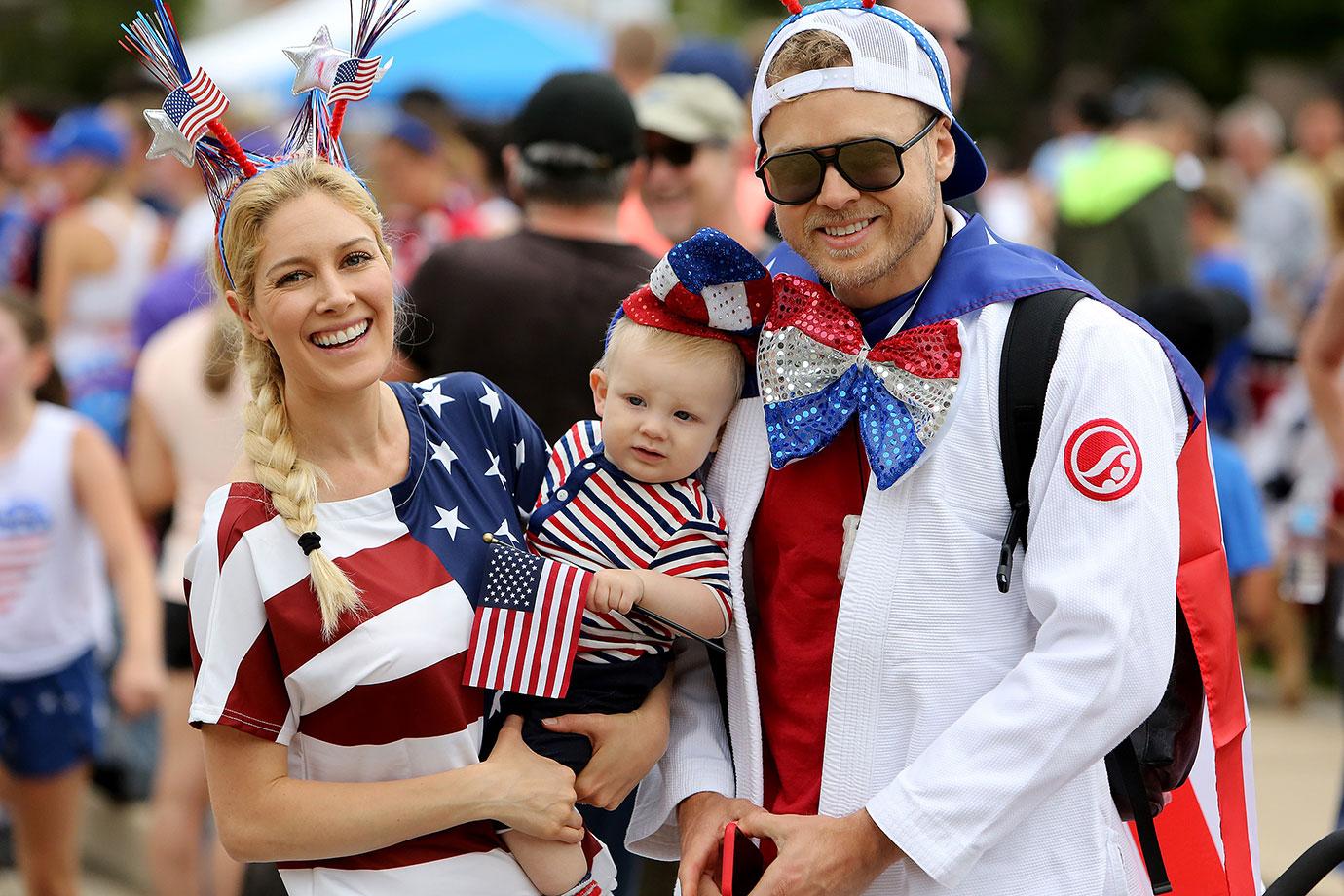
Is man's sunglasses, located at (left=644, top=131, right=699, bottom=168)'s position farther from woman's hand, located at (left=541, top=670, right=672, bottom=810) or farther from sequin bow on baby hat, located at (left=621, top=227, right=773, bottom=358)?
woman's hand, located at (left=541, top=670, right=672, bottom=810)

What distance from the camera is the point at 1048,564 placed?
2.31 meters

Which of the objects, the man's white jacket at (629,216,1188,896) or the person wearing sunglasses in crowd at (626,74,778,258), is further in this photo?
the person wearing sunglasses in crowd at (626,74,778,258)

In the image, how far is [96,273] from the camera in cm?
840

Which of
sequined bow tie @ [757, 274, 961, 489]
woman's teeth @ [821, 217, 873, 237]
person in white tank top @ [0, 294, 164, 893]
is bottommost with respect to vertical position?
person in white tank top @ [0, 294, 164, 893]

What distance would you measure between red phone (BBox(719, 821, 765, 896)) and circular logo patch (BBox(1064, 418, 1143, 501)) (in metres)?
0.78

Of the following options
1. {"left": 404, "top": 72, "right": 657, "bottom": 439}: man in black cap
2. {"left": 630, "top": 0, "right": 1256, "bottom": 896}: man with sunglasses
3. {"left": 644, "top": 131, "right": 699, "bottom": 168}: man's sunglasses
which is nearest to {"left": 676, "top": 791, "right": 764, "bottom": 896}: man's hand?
{"left": 630, "top": 0, "right": 1256, "bottom": 896}: man with sunglasses

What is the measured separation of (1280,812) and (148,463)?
4586 mm

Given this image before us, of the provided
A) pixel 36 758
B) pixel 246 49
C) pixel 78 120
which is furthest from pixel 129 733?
pixel 246 49

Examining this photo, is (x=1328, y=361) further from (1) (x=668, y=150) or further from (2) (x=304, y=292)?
(2) (x=304, y=292)

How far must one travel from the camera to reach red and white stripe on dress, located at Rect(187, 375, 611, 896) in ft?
8.11

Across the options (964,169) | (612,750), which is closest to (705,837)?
(612,750)

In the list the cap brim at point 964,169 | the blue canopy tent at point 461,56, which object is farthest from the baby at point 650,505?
the blue canopy tent at point 461,56

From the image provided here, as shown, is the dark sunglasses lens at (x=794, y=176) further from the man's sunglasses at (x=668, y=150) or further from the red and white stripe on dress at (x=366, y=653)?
the man's sunglasses at (x=668, y=150)

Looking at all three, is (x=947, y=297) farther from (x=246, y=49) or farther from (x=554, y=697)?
(x=246, y=49)
